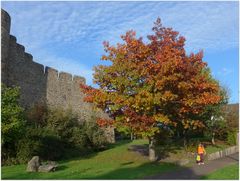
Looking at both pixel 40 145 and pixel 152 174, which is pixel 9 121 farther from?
pixel 152 174

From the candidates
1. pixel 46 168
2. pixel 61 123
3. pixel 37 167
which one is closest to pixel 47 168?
pixel 46 168

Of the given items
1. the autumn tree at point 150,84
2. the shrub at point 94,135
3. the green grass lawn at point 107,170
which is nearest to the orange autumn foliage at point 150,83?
the autumn tree at point 150,84

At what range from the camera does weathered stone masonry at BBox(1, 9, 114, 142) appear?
939 inches

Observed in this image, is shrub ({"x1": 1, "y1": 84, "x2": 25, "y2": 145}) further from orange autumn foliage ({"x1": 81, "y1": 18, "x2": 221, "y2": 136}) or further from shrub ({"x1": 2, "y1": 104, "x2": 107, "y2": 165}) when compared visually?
orange autumn foliage ({"x1": 81, "y1": 18, "x2": 221, "y2": 136})

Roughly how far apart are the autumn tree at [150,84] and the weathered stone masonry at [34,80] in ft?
21.9

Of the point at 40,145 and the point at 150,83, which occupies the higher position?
the point at 150,83

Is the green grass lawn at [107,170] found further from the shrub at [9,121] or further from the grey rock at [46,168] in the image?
the shrub at [9,121]

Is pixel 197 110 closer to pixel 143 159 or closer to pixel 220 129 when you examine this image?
pixel 143 159

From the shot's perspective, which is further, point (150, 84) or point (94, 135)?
point (94, 135)

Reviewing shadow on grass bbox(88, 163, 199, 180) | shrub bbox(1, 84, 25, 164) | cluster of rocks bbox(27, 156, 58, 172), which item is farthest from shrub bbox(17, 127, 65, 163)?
shadow on grass bbox(88, 163, 199, 180)

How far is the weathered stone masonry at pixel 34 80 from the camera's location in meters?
23.8

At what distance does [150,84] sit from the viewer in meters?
18.7

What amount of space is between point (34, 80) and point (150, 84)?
12165mm

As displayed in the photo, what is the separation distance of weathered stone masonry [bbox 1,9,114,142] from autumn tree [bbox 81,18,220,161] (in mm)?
6669
